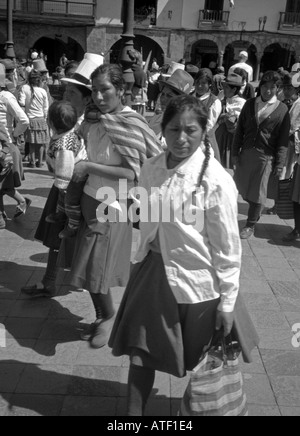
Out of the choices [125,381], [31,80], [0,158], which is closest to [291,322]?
[125,381]

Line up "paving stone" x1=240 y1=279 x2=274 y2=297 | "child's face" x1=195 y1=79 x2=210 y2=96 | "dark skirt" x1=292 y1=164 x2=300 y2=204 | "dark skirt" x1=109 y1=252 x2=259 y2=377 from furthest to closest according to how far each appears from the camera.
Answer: "child's face" x1=195 y1=79 x2=210 y2=96 → "dark skirt" x1=292 y1=164 x2=300 y2=204 → "paving stone" x1=240 y1=279 x2=274 y2=297 → "dark skirt" x1=109 y1=252 x2=259 y2=377

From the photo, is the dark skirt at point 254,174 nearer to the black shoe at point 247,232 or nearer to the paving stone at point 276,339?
the black shoe at point 247,232

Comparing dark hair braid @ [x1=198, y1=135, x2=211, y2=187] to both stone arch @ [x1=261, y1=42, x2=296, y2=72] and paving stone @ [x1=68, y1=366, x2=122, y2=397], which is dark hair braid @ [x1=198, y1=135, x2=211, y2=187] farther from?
stone arch @ [x1=261, y1=42, x2=296, y2=72]

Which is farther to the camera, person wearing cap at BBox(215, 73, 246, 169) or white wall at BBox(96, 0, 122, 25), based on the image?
white wall at BBox(96, 0, 122, 25)

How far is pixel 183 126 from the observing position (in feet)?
7.07

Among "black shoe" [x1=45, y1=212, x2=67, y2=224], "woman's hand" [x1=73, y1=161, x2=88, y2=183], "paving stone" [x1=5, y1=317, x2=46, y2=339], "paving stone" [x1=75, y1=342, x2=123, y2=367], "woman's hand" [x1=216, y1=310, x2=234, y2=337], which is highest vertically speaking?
"woman's hand" [x1=73, y1=161, x2=88, y2=183]

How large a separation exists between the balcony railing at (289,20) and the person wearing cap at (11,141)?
27.6m

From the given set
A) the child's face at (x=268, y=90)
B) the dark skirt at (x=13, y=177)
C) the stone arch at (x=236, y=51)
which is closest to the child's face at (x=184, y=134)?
the child's face at (x=268, y=90)

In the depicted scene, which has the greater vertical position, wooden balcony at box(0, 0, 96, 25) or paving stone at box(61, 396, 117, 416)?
wooden balcony at box(0, 0, 96, 25)

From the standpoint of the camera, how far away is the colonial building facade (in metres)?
29.0

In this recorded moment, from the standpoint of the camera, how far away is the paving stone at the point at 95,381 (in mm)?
2854

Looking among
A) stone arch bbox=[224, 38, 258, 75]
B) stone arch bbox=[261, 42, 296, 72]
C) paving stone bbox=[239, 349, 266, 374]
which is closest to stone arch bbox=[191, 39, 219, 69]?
stone arch bbox=[224, 38, 258, 75]

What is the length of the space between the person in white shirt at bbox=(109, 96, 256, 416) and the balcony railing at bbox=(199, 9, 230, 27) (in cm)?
2983

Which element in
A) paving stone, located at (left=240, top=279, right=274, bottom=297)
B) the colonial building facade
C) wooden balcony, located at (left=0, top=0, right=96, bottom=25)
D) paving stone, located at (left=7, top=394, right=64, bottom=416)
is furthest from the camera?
the colonial building facade
